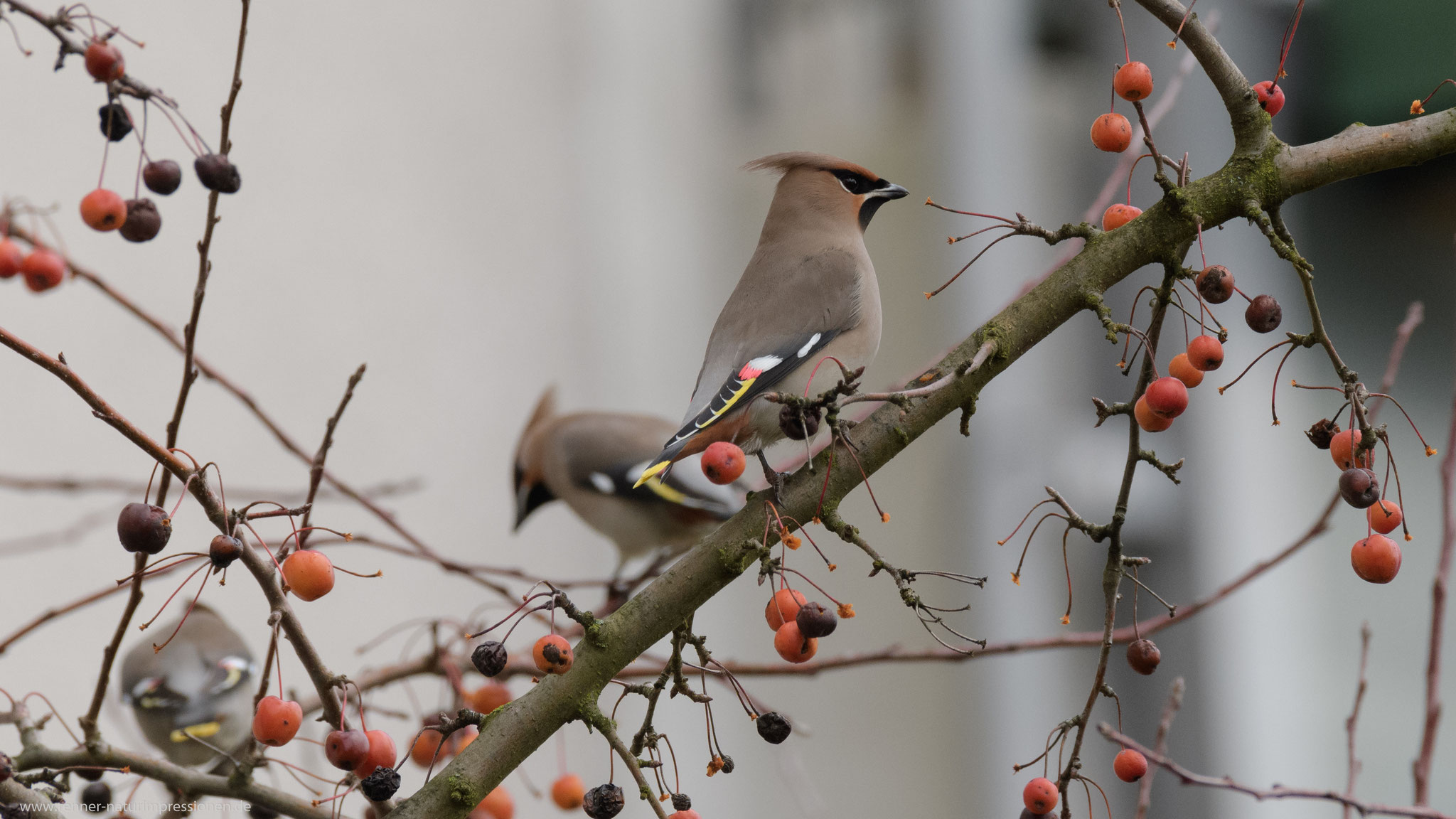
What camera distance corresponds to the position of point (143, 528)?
0.55 metres

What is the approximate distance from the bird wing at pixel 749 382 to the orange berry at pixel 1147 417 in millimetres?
283

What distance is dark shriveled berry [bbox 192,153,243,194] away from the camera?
0.69 m

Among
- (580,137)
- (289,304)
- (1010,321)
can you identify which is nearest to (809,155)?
(1010,321)

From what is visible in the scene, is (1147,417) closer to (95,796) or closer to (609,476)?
(95,796)

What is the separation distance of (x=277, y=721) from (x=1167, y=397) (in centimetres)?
49

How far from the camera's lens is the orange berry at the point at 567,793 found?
43.1 inches

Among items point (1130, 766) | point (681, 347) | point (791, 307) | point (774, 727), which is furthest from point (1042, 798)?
point (681, 347)

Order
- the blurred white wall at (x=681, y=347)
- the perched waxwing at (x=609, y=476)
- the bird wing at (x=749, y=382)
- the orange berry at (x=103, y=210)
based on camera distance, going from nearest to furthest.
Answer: the orange berry at (x=103, y=210), the bird wing at (x=749, y=382), the perched waxwing at (x=609, y=476), the blurred white wall at (x=681, y=347)

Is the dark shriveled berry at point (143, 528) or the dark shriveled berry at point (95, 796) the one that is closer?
the dark shriveled berry at point (143, 528)

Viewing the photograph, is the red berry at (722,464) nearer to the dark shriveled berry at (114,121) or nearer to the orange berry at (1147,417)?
the orange berry at (1147,417)

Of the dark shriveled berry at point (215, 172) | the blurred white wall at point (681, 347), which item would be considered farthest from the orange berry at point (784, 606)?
the blurred white wall at point (681, 347)

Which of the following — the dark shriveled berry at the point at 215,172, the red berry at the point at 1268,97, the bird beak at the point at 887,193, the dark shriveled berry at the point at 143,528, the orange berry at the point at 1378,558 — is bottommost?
the orange berry at the point at 1378,558

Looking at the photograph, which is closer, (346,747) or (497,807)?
(346,747)

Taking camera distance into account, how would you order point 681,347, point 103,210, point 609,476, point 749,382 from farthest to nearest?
point 681,347 → point 609,476 → point 749,382 → point 103,210
